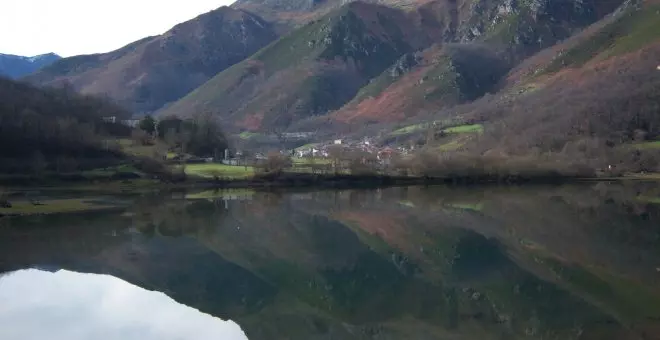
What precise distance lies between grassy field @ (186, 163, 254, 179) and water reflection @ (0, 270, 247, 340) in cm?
6090

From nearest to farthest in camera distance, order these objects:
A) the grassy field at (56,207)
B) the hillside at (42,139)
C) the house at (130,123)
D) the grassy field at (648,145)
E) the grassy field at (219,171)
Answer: the grassy field at (56,207)
the hillside at (42,139)
the grassy field at (219,171)
the grassy field at (648,145)
the house at (130,123)

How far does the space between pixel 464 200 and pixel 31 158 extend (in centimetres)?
5274

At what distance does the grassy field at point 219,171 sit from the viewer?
94.3 metres

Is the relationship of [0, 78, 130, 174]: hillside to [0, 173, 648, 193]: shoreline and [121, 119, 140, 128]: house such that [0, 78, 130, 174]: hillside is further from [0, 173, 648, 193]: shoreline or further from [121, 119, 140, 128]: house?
[121, 119, 140, 128]: house

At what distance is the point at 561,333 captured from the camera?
21.6 m

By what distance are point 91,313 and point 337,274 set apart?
1225cm

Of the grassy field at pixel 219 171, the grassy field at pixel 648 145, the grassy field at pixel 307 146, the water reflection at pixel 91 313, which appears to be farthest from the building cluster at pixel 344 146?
the water reflection at pixel 91 313

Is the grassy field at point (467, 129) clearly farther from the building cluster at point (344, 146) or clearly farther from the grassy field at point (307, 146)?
the grassy field at point (307, 146)

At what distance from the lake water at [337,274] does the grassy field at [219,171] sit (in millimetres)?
30510

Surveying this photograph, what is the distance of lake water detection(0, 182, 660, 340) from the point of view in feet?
78.5

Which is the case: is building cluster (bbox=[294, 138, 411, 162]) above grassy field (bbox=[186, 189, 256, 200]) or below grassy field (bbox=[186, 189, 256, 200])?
above

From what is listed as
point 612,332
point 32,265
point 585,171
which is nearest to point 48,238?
point 32,265

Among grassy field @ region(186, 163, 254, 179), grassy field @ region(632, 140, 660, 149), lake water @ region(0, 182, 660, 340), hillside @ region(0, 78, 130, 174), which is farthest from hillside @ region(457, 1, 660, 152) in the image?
hillside @ region(0, 78, 130, 174)

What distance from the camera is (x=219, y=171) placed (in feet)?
317
